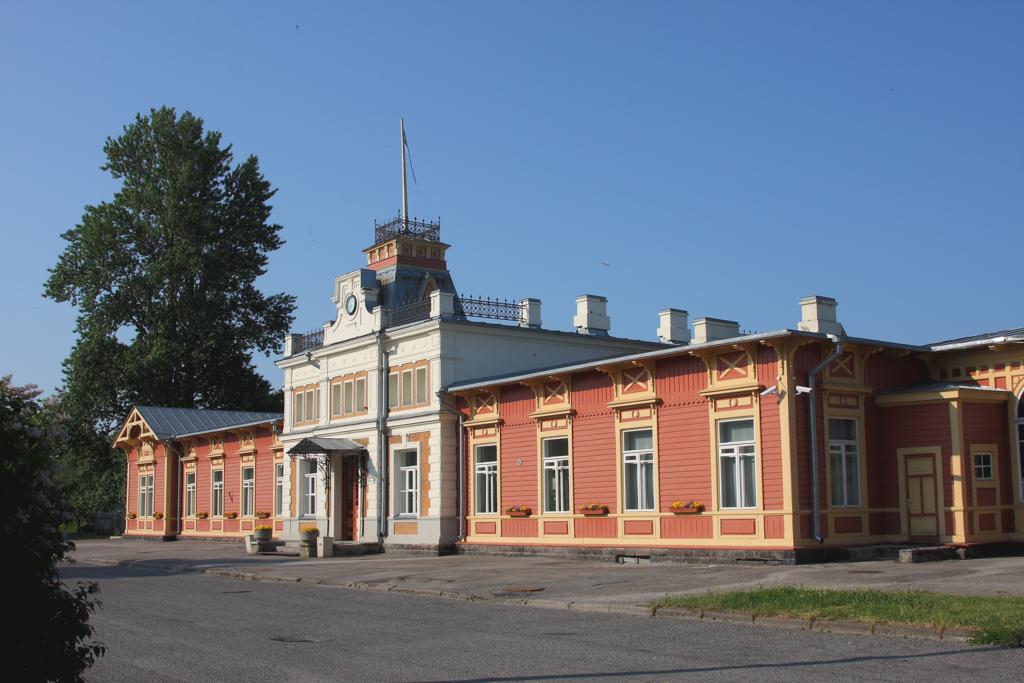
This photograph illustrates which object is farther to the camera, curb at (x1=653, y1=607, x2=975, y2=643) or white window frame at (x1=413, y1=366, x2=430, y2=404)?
white window frame at (x1=413, y1=366, x2=430, y2=404)

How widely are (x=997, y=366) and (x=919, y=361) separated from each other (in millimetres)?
1867

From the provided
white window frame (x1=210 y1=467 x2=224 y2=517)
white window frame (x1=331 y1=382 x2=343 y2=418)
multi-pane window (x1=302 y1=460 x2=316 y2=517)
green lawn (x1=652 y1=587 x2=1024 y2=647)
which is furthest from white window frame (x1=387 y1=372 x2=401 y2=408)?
green lawn (x1=652 y1=587 x2=1024 y2=647)

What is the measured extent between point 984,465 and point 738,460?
5136 mm

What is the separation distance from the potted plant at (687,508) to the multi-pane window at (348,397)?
13065 mm

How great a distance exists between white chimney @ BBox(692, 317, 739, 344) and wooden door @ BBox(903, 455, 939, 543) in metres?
6.66

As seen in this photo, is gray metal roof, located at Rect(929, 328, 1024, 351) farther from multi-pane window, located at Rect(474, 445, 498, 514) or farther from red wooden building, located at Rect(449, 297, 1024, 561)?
multi-pane window, located at Rect(474, 445, 498, 514)

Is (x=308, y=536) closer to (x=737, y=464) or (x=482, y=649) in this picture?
(x=737, y=464)

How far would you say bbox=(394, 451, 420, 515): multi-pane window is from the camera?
31.6 metres

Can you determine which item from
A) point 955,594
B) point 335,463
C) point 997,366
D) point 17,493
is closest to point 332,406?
point 335,463

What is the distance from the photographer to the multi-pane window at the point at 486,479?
1164 inches

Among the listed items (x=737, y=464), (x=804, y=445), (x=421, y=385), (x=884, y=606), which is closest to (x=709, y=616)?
(x=884, y=606)

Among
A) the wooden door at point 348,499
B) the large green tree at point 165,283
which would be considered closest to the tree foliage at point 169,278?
the large green tree at point 165,283

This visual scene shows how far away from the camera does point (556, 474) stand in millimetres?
27578

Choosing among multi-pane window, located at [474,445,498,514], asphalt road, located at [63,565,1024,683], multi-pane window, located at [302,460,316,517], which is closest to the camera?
asphalt road, located at [63,565,1024,683]
